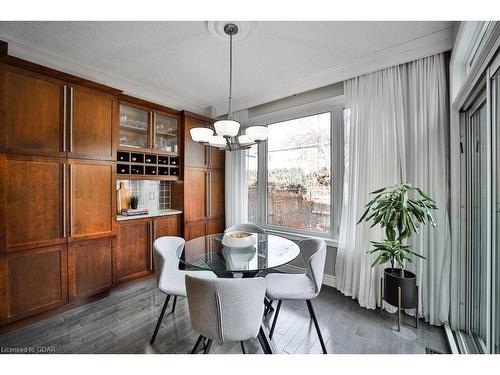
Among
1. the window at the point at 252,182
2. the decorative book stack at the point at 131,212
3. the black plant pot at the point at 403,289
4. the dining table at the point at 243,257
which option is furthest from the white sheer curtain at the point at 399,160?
the decorative book stack at the point at 131,212

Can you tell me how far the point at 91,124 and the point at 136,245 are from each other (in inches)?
62.8

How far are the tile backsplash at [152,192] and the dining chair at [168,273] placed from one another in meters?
1.46

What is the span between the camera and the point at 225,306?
129 centimetres

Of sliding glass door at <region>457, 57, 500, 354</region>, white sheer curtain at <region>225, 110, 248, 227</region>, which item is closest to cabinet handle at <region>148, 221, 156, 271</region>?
white sheer curtain at <region>225, 110, 248, 227</region>

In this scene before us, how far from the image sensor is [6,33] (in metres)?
2.07

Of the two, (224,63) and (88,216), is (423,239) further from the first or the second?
(88,216)

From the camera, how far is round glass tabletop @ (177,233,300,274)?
162 centimetres

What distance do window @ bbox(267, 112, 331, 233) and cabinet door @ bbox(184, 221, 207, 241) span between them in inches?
44.1

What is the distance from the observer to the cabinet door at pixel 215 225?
3.84 m

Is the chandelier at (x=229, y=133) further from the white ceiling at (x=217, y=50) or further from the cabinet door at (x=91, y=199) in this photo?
the cabinet door at (x=91, y=199)

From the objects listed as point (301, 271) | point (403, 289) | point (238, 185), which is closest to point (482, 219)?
point (403, 289)

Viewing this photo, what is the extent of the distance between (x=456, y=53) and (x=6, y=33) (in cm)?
399

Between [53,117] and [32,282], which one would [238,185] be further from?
[32,282]

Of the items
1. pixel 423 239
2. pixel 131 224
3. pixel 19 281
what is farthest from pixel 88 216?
pixel 423 239
